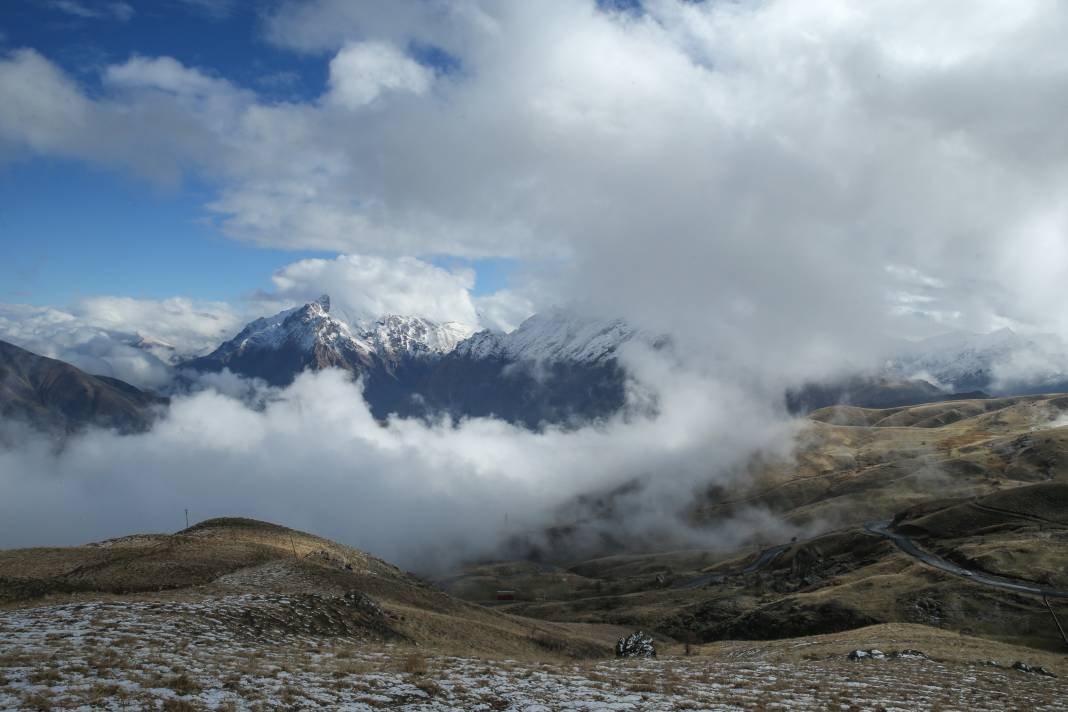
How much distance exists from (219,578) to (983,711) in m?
57.8

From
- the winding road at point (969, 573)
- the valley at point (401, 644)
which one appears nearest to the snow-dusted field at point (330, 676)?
the valley at point (401, 644)

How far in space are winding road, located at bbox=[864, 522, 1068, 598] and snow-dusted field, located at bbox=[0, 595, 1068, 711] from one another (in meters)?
67.6

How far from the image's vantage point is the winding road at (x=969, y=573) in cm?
9381

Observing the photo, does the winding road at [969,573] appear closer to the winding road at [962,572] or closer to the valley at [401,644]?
the winding road at [962,572]

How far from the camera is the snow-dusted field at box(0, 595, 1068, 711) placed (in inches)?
878

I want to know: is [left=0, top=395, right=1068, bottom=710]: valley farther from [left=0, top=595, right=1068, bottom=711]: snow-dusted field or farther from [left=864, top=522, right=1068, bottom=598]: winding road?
[left=864, top=522, right=1068, bottom=598]: winding road

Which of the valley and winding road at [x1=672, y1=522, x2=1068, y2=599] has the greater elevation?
winding road at [x1=672, y1=522, x2=1068, y2=599]

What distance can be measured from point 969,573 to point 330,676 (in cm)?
12057

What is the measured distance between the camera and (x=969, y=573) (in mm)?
109375

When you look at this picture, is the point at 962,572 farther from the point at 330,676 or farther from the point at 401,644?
the point at 330,676

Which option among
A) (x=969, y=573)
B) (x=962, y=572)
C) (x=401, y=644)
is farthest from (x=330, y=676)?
(x=962, y=572)

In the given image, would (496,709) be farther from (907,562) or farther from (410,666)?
(907,562)

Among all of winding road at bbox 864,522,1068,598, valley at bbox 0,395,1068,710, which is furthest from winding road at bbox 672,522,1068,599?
valley at bbox 0,395,1068,710

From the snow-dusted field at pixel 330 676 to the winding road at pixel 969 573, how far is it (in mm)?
67625
